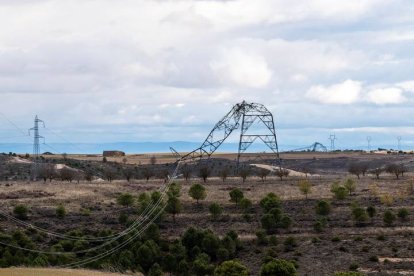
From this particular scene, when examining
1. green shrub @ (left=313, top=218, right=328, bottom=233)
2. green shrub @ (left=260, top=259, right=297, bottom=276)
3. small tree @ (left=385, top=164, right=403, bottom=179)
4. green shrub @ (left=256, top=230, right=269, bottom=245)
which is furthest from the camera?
small tree @ (left=385, top=164, right=403, bottom=179)

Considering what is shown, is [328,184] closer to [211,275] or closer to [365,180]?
[365,180]

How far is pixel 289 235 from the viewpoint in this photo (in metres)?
70.0

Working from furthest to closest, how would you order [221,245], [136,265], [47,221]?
[47,221] < [221,245] < [136,265]

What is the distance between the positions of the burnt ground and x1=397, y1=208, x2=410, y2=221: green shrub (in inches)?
19.7

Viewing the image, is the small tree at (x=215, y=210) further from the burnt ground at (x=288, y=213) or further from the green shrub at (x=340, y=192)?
the green shrub at (x=340, y=192)

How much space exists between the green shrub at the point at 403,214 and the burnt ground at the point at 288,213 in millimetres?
500

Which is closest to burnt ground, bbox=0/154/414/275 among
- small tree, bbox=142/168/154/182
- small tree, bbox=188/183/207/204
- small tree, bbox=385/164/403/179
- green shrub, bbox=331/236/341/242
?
green shrub, bbox=331/236/341/242

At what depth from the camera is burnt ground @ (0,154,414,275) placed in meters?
60.8

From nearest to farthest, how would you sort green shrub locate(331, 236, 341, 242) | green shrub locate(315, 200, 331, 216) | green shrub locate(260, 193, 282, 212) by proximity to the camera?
1. green shrub locate(331, 236, 341, 242)
2. green shrub locate(315, 200, 331, 216)
3. green shrub locate(260, 193, 282, 212)

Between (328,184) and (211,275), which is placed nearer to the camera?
Answer: (211,275)

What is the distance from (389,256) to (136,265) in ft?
60.3

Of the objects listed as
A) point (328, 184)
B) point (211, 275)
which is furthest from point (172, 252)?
point (328, 184)

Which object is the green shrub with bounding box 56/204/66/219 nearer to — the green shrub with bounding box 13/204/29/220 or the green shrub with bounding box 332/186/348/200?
the green shrub with bounding box 13/204/29/220

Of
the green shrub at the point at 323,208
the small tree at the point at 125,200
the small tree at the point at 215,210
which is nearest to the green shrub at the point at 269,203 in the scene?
the green shrub at the point at 323,208
